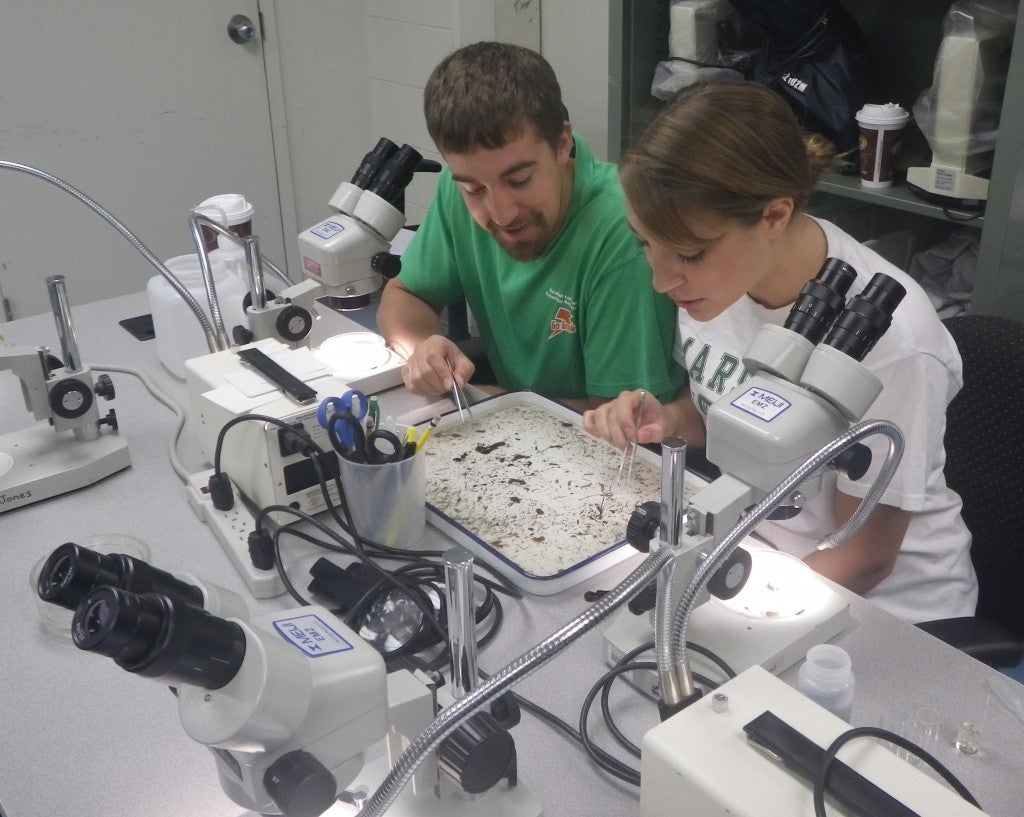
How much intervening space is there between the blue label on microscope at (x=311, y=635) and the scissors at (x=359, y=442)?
17.8 inches

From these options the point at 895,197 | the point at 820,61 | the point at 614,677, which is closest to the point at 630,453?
the point at 614,677

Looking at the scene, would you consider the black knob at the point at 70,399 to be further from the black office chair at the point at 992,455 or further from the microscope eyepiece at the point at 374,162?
the black office chair at the point at 992,455

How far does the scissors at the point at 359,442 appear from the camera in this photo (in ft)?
3.79

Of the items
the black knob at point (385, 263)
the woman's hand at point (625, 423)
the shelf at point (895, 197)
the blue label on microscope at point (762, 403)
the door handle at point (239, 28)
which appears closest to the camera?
the blue label on microscope at point (762, 403)

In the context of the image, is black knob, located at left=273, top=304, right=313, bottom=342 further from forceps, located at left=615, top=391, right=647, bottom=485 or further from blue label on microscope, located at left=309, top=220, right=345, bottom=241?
forceps, located at left=615, top=391, right=647, bottom=485

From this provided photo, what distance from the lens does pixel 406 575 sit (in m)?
1.12

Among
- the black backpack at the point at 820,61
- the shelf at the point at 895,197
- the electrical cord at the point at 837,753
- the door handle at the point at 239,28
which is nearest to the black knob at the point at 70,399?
the electrical cord at the point at 837,753

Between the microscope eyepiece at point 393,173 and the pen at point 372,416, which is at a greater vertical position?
the microscope eyepiece at point 393,173

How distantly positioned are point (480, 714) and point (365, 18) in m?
3.03

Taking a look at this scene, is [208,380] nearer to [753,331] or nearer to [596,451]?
[596,451]

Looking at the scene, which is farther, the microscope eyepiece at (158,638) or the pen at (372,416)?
the pen at (372,416)

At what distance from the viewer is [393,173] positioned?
1.41 meters

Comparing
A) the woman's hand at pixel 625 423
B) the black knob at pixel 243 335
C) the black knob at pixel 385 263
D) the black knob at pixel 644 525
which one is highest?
the black knob at pixel 385 263

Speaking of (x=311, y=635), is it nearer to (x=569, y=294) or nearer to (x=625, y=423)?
(x=625, y=423)
